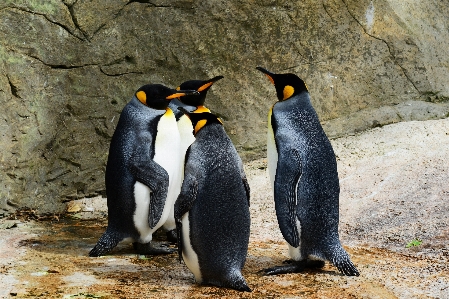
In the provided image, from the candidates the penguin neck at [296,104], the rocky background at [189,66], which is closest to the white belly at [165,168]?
the penguin neck at [296,104]

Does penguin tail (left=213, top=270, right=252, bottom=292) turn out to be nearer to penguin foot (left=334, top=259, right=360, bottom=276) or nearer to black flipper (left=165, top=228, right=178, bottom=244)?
penguin foot (left=334, top=259, right=360, bottom=276)

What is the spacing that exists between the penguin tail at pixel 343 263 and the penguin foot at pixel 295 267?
0.21m

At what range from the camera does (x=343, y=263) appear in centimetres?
457

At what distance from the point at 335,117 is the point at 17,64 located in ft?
11.1

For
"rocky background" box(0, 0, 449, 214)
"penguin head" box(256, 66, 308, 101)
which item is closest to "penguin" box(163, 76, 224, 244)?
"penguin head" box(256, 66, 308, 101)

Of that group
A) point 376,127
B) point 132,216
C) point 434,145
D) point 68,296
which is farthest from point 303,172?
point 376,127

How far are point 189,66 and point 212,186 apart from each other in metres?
3.20

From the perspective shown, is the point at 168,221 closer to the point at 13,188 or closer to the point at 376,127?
the point at 13,188

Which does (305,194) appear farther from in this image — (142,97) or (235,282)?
(142,97)

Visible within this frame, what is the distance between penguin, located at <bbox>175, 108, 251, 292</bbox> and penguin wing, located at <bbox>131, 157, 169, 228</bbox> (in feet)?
3.03

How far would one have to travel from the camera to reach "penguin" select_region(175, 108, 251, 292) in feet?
14.0

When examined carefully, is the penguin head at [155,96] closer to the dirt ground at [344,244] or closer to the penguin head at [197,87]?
the penguin head at [197,87]

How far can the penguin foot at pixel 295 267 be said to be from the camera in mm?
4664

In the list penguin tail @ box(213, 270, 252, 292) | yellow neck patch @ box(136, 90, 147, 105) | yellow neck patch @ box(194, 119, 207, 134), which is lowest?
penguin tail @ box(213, 270, 252, 292)
